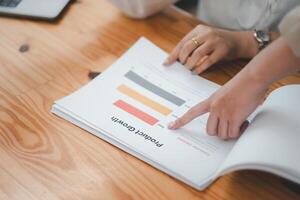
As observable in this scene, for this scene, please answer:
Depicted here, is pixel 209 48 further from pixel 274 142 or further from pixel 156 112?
pixel 274 142

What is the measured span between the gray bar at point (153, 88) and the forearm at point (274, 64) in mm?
179

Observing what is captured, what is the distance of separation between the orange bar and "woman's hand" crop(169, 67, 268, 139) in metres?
0.06

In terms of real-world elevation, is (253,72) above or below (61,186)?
above

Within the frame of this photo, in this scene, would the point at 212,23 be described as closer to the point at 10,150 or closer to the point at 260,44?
the point at 260,44

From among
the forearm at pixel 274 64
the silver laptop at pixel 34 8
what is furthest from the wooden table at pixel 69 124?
the forearm at pixel 274 64

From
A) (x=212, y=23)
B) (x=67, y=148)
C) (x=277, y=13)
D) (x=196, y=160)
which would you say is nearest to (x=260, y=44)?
(x=277, y=13)

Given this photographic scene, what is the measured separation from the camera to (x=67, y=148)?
710mm

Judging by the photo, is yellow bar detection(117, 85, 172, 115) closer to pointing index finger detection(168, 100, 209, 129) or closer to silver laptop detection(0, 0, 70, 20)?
pointing index finger detection(168, 100, 209, 129)

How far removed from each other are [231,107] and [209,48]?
22 cm

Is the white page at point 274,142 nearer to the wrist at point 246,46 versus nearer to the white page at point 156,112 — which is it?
the white page at point 156,112

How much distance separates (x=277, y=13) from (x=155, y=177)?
510 millimetres

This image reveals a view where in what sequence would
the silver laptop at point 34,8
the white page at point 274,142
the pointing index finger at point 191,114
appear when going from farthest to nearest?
the silver laptop at point 34,8
the pointing index finger at point 191,114
the white page at point 274,142

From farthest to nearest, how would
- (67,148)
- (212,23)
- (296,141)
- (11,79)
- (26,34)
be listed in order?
(212,23)
(26,34)
(11,79)
(67,148)
(296,141)

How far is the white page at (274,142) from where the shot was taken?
1.89 ft
